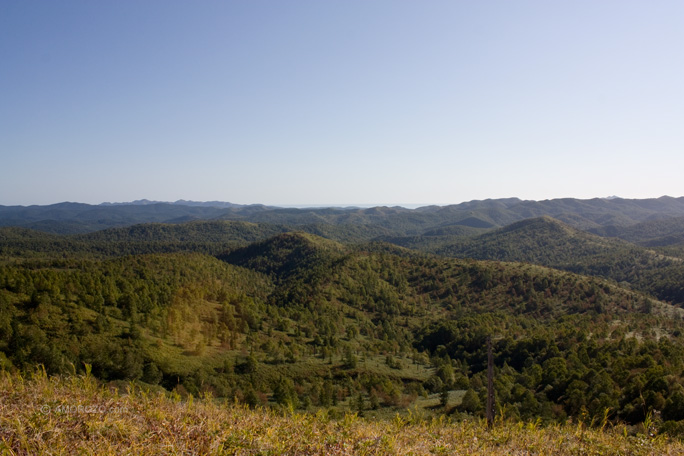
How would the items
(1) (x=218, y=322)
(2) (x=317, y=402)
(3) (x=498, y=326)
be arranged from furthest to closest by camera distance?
(3) (x=498, y=326), (1) (x=218, y=322), (2) (x=317, y=402)

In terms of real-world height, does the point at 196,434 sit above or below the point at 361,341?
above

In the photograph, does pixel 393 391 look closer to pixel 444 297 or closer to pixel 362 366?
pixel 362 366

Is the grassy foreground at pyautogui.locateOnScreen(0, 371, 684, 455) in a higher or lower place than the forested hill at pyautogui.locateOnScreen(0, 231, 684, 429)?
higher

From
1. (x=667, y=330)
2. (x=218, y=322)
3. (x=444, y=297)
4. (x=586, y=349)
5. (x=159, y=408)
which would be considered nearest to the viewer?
(x=159, y=408)

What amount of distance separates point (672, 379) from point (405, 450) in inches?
1415

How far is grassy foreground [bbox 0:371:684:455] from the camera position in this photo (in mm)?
5523

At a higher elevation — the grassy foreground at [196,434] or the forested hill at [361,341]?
the grassy foreground at [196,434]

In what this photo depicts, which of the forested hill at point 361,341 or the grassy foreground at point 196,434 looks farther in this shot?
the forested hill at point 361,341

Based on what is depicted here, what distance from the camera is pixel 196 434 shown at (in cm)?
634

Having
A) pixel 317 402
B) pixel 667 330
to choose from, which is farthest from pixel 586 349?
pixel 317 402

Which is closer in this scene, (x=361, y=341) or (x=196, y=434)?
(x=196, y=434)

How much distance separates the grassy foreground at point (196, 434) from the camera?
552 cm

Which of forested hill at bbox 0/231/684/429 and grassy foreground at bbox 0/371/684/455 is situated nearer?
grassy foreground at bbox 0/371/684/455

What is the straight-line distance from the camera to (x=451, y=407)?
45500 millimetres
